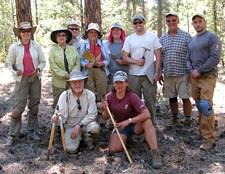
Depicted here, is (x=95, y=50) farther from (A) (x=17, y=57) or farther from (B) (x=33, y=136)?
(B) (x=33, y=136)

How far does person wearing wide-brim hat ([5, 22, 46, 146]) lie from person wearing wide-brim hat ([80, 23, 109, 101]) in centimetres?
99

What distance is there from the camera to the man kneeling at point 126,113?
527 cm

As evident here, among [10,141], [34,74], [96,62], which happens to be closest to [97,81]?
[96,62]

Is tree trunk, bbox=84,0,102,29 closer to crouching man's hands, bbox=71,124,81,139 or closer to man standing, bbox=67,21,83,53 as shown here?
man standing, bbox=67,21,83,53

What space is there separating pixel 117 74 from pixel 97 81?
1185mm

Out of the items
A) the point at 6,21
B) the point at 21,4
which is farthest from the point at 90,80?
the point at 6,21

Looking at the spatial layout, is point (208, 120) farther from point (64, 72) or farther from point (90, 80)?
point (64, 72)

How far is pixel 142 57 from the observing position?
6.25 metres

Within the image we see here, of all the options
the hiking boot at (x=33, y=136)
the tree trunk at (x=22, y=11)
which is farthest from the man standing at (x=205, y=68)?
the tree trunk at (x=22, y=11)

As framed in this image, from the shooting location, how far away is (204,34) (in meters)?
5.71

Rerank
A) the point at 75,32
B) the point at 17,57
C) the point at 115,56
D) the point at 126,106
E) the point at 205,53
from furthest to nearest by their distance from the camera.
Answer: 1. the point at 75,32
2. the point at 115,56
3. the point at 17,57
4. the point at 205,53
5. the point at 126,106

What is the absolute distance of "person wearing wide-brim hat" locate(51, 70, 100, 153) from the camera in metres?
5.72

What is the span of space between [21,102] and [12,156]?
1.23 meters

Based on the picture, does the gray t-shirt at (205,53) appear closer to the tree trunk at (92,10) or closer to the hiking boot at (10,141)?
Result: the tree trunk at (92,10)
